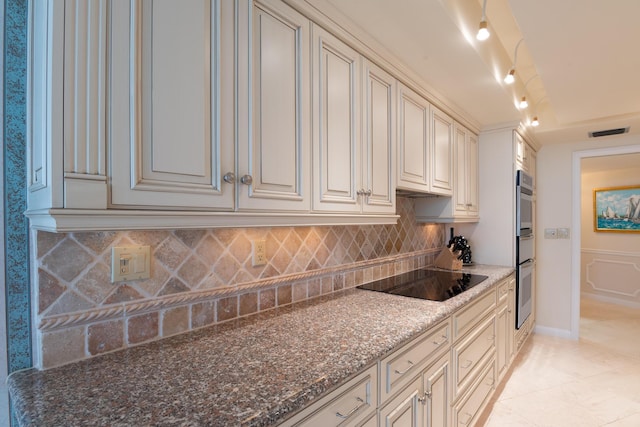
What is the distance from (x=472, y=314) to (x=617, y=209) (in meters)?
4.97

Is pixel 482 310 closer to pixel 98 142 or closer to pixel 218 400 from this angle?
pixel 218 400

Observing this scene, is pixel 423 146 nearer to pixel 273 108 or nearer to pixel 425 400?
pixel 273 108

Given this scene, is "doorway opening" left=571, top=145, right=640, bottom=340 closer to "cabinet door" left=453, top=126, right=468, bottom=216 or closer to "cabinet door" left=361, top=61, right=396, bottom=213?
"cabinet door" left=453, top=126, right=468, bottom=216

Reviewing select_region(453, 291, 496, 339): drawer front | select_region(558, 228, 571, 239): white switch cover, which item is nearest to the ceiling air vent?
select_region(558, 228, 571, 239): white switch cover

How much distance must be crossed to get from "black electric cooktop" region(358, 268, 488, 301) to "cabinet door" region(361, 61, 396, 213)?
49 centimetres

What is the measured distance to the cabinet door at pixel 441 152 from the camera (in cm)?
225

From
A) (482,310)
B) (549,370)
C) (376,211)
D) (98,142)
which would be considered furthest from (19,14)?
(549,370)

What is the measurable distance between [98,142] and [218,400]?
65cm

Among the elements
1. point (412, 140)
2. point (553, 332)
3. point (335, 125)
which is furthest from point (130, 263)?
point (553, 332)

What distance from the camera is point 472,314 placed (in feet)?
6.24

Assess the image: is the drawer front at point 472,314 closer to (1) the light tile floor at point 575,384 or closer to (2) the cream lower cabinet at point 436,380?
(2) the cream lower cabinet at point 436,380

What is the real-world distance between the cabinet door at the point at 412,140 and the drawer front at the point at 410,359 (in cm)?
82

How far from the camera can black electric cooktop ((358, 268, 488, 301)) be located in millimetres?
1832

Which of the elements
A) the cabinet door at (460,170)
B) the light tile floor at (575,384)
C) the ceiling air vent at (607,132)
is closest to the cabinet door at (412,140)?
the cabinet door at (460,170)
